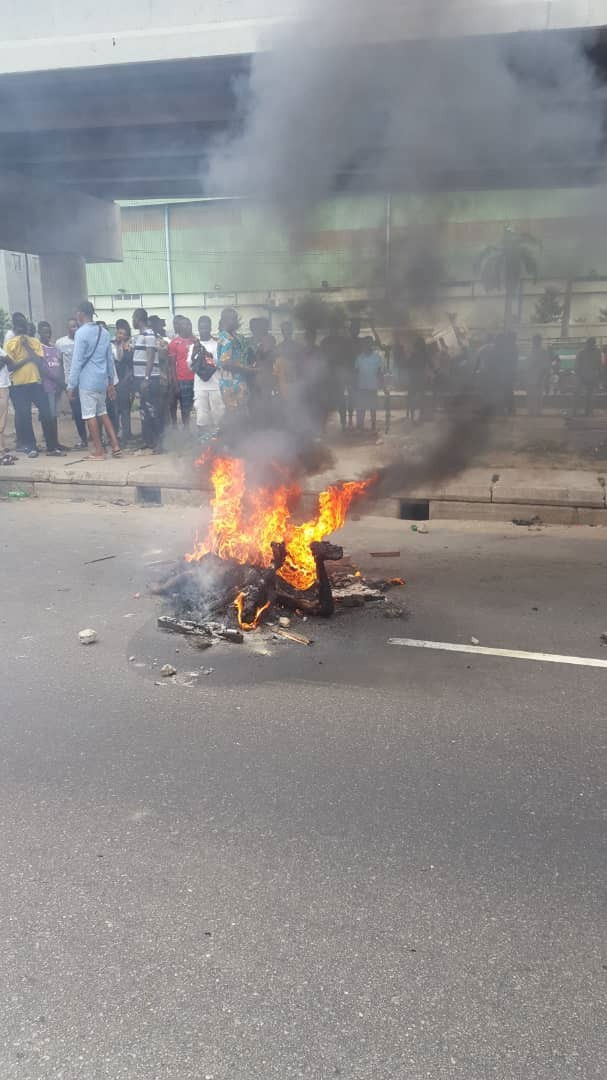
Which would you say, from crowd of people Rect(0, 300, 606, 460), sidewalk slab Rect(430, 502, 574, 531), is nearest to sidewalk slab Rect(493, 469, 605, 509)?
sidewalk slab Rect(430, 502, 574, 531)

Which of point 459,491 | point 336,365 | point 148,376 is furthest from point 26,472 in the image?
point 459,491

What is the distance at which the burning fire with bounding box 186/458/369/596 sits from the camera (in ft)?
15.5

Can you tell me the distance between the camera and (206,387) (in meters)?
8.66

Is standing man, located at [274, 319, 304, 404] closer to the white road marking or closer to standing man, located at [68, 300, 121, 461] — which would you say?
the white road marking

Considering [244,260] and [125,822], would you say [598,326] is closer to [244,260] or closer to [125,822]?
[244,260]

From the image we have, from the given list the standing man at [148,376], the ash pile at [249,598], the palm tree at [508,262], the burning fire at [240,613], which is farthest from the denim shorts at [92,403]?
the burning fire at [240,613]

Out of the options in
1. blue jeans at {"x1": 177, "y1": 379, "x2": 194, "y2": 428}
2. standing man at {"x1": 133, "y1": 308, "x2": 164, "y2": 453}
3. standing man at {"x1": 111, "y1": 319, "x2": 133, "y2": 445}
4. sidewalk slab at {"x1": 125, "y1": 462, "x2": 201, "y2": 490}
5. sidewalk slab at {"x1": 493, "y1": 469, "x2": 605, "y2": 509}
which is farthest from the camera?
standing man at {"x1": 111, "y1": 319, "x2": 133, "y2": 445}

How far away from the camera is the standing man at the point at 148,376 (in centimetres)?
923

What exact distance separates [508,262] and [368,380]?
1.30 metres

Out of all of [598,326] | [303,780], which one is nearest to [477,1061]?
[303,780]

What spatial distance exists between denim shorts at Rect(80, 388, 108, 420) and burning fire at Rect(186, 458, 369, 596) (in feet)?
13.5

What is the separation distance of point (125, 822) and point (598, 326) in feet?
19.7

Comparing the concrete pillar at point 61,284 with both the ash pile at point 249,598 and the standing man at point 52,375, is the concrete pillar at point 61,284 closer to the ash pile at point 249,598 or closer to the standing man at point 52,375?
the standing man at point 52,375

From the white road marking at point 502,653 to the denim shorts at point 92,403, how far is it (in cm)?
593
